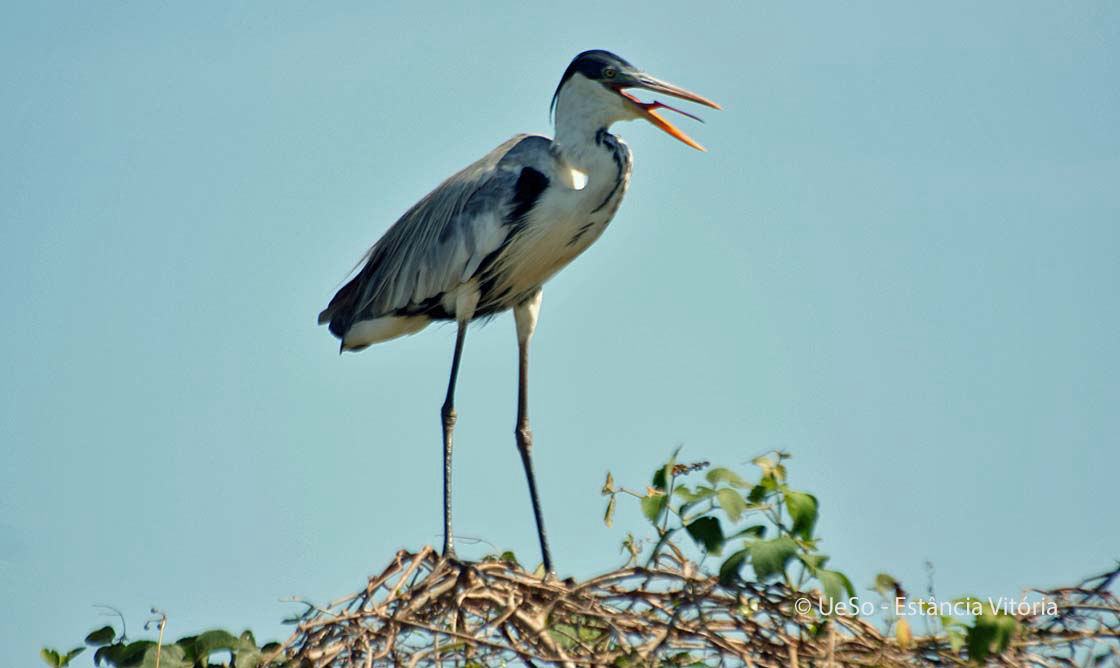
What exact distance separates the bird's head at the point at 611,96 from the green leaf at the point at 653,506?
246 centimetres

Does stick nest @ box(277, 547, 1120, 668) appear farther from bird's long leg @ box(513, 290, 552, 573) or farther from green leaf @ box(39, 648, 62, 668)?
bird's long leg @ box(513, 290, 552, 573)

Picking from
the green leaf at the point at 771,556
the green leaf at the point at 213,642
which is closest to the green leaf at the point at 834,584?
the green leaf at the point at 771,556

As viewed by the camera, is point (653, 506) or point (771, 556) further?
point (653, 506)

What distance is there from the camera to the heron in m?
6.10

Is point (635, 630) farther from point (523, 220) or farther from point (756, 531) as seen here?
point (523, 220)

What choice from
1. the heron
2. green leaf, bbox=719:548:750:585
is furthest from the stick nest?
the heron

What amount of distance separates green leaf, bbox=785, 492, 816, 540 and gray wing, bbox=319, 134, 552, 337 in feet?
8.74

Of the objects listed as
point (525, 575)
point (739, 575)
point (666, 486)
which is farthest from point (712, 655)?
point (525, 575)

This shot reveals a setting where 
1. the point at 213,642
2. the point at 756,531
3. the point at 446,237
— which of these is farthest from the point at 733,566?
the point at 446,237

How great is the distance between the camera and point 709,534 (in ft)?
12.7

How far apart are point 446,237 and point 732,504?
2876 mm

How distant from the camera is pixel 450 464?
246 inches

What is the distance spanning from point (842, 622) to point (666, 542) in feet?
1.76

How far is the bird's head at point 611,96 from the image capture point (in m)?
6.11
